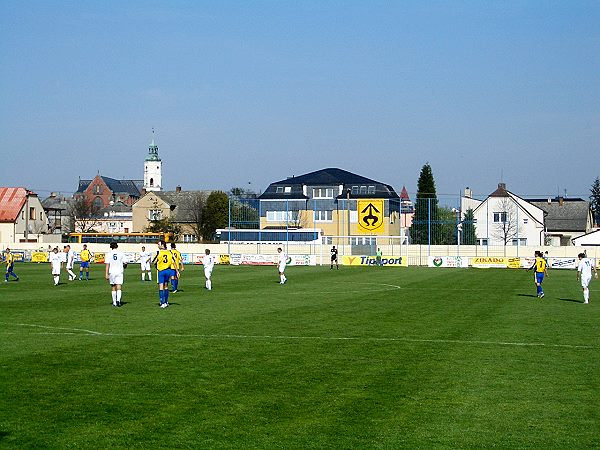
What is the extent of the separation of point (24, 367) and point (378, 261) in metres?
56.0

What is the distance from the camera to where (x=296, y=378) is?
13.1 meters

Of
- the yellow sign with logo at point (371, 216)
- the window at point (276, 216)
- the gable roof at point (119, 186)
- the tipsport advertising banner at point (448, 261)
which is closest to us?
the tipsport advertising banner at point (448, 261)

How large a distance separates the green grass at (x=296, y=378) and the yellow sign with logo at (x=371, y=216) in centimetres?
4869

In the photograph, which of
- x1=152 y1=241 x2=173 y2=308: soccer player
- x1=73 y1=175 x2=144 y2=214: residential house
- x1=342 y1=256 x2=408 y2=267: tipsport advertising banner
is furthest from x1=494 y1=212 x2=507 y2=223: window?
x1=73 y1=175 x2=144 y2=214: residential house

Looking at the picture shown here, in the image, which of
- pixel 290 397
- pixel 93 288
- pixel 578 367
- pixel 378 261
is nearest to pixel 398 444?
pixel 290 397

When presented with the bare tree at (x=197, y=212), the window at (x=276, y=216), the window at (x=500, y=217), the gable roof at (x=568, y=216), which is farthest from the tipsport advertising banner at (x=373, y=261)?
the gable roof at (x=568, y=216)

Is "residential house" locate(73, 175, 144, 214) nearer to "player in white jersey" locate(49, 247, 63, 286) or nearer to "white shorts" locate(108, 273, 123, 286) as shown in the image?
"player in white jersey" locate(49, 247, 63, 286)

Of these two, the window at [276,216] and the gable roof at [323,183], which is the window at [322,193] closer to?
the gable roof at [323,183]

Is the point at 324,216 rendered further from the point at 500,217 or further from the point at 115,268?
the point at 115,268

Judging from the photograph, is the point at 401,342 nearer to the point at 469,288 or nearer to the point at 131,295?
the point at 131,295

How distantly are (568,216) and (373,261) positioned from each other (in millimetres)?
60086

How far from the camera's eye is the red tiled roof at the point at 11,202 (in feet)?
332

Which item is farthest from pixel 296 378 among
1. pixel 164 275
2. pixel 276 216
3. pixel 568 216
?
pixel 568 216

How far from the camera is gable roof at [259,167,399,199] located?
10556 cm
